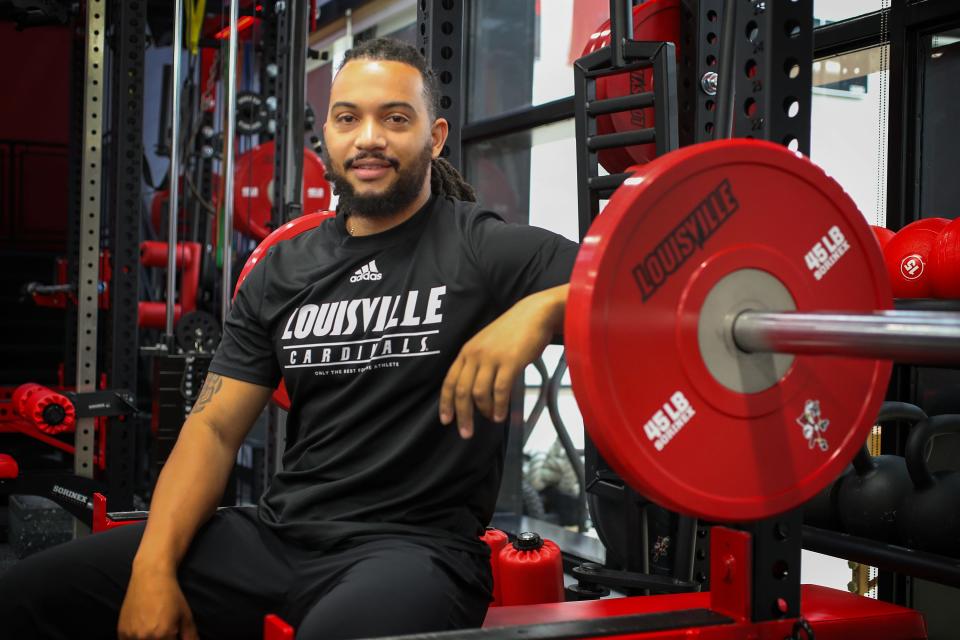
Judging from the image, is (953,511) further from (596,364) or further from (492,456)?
(596,364)

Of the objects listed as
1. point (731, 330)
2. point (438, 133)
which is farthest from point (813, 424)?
point (438, 133)

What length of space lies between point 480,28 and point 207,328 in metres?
2.24

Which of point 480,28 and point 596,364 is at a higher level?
point 480,28

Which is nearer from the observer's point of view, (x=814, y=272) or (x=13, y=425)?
(x=814, y=272)

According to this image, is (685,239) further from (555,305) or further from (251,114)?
(251,114)

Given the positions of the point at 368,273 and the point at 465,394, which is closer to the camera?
the point at 465,394

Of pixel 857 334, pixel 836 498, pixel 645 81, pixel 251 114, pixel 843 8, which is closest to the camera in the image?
pixel 857 334

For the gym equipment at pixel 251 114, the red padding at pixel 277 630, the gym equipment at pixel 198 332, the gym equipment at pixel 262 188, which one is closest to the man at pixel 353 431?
the red padding at pixel 277 630

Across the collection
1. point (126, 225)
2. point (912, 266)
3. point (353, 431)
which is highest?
point (126, 225)

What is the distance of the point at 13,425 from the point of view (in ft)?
16.0

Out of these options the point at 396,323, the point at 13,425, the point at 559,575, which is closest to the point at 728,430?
the point at 396,323

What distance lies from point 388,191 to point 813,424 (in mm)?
802

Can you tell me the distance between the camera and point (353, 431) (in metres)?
1.66

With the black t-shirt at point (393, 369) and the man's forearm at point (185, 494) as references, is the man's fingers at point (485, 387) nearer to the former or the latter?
the black t-shirt at point (393, 369)
